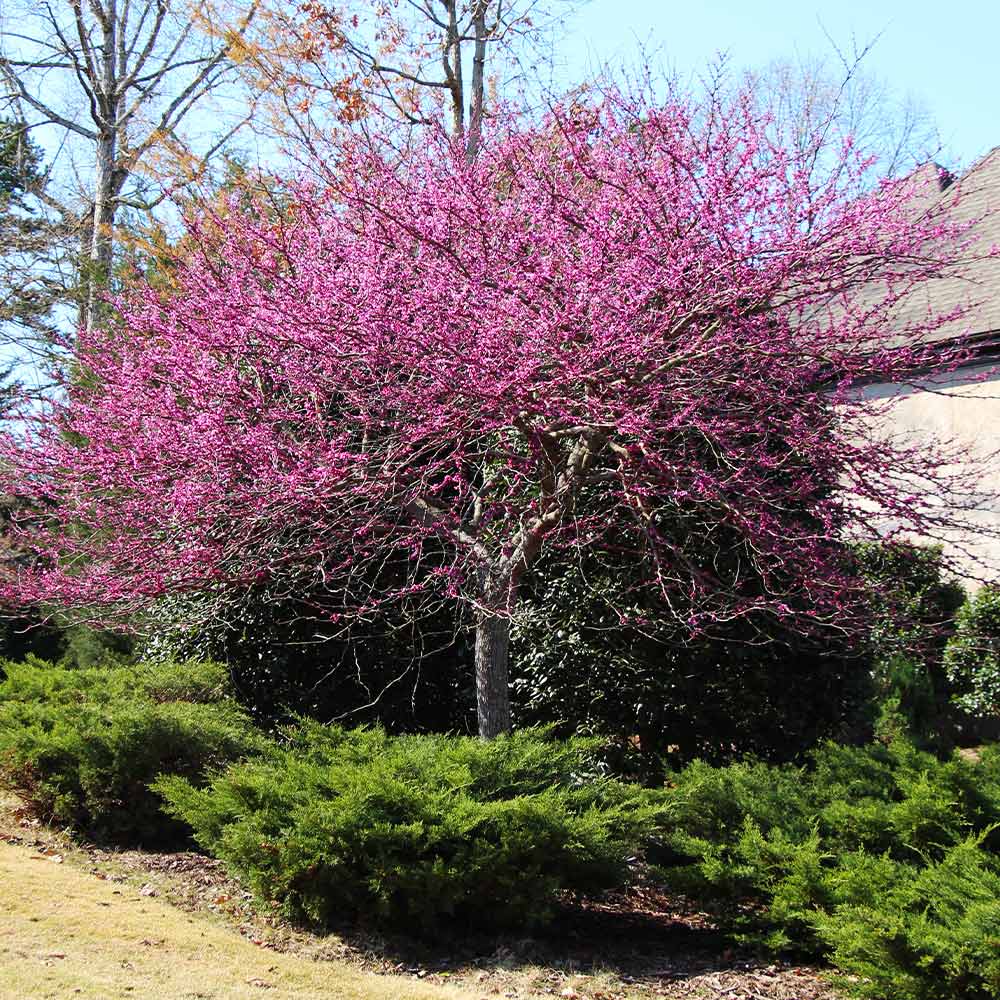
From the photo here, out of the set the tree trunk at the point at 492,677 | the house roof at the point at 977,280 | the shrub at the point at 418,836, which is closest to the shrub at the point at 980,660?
the house roof at the point at 977,280

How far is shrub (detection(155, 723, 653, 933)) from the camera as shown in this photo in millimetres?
4098

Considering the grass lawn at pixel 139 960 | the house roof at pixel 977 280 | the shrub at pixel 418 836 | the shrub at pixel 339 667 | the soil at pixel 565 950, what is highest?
the house roof at pixel 977 280

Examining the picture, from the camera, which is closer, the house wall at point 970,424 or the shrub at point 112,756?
the shrub at point 112,756

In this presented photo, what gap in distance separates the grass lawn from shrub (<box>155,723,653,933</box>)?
0.32 m

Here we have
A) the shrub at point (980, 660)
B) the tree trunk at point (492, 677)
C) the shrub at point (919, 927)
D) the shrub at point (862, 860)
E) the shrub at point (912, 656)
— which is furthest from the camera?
the shrub at point (980, 660)

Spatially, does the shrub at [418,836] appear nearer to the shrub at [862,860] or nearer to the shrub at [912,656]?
the shrub at [862,860]

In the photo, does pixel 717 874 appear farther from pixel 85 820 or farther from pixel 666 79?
pixel 666 79

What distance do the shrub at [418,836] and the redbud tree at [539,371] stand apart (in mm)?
869

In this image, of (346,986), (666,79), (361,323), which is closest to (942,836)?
(346,986)

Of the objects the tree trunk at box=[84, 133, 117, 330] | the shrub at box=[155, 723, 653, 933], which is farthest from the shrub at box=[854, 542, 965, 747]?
the tree trunk at box=[84, 133, 117, 330]

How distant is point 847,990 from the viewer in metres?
3.76

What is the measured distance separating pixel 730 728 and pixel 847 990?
8.55ft

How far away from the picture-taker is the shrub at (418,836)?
410 centimetres

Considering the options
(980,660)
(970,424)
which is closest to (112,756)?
(980,660)
